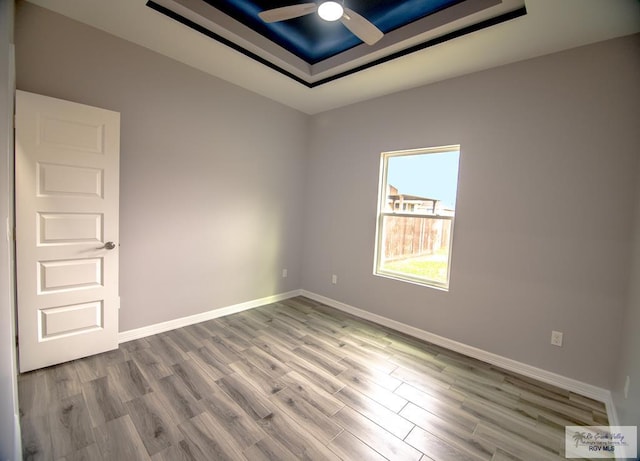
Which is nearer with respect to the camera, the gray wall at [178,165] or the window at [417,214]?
the gray wall at [178,165]

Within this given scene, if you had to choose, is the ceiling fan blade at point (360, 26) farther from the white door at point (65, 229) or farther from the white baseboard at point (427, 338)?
the white baseboard at point (427, 338)

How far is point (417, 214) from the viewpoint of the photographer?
3.18 m

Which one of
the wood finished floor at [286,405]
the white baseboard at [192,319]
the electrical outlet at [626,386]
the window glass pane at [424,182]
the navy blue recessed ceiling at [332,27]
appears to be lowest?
the wood finished floor at [286,405]

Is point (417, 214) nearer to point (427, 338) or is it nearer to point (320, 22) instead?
point (427, 338)

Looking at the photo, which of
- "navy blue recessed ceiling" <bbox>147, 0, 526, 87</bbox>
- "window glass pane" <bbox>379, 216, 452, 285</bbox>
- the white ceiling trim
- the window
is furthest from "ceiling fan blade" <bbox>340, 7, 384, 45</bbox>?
"window glass pane" <bbox>379, 216, 452, 285</bbox>

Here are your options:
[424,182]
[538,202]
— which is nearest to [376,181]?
[424,182]

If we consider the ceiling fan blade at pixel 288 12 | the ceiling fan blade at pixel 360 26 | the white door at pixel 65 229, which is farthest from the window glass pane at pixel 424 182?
the white door at pixel 65 229

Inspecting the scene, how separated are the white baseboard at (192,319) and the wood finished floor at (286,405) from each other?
0.35 feet

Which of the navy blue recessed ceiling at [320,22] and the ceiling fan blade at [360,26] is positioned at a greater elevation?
the navy blue recessed ceiling at [320,22]

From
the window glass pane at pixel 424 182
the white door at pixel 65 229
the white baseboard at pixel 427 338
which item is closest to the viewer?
the white door at pixel 65 229

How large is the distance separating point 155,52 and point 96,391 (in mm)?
3022

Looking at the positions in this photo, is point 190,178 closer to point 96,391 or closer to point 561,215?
point 96,391

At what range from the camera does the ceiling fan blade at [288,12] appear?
171 centimetres

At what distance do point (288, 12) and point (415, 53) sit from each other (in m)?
1.28
